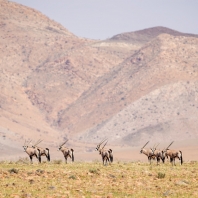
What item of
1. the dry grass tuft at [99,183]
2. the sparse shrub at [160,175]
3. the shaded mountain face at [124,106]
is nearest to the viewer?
the dry grass tuft at [99,183]

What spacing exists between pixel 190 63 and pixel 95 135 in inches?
1824

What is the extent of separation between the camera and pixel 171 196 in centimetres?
2102

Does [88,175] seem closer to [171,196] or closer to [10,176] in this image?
[10,176]

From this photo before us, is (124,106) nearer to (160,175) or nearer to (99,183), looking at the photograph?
(160,175)

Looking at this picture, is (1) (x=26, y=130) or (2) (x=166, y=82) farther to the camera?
(2) (x=166, y=82)

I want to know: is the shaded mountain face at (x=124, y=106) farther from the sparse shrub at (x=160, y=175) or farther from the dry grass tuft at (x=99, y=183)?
the sparse shrub at (x=160, y=175)

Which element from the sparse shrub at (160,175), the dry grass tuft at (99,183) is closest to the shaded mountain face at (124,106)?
the dry grass tuft at (99,183)

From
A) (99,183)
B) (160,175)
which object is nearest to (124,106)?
(160,175)

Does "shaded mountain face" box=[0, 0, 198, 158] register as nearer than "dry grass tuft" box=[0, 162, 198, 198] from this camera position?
No

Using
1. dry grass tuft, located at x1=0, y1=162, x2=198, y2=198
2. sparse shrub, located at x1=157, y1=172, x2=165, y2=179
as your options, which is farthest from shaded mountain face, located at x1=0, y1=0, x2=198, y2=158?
sparse shrub, located at x1=157, y1=172, x2=165, y2=179

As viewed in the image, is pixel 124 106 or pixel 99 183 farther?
pixel 124 106

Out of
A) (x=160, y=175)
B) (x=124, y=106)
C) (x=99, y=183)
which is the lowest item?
(x=99, y=183)

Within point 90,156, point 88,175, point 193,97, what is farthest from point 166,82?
point 88,175

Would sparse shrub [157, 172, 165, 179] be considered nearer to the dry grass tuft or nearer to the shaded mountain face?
the dry grass tuft
